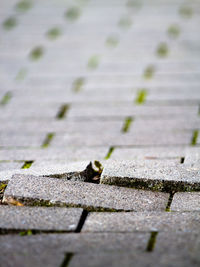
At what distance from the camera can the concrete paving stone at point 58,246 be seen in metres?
1.83

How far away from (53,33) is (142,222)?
4136 millimetres

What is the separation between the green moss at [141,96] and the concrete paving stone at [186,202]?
6.27 feet

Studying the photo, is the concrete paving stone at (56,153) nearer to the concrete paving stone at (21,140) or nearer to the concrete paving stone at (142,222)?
the concrete paving stone at (21,140)

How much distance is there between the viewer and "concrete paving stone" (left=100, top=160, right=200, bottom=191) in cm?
235

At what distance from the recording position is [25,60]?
17.1ft

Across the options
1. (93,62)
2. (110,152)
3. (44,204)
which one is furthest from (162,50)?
(44,204)

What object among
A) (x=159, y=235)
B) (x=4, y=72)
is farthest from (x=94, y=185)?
(x=4, y=72)

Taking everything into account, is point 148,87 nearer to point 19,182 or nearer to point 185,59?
point 185,59

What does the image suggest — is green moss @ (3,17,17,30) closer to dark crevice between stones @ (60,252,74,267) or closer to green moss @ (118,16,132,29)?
green moss @ (118,16,132,29)

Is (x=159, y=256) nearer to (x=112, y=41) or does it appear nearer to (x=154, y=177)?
(x=154, y=177)

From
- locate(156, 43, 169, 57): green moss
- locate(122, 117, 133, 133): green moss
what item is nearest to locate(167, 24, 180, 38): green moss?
locate(156, 43, 169, 57): green moss

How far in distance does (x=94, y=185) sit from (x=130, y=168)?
221 millimetres

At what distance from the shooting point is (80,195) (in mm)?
2277

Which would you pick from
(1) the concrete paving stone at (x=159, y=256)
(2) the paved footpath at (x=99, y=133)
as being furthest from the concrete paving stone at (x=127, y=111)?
(1) the concrete paving stone at (x=159, y=256)
